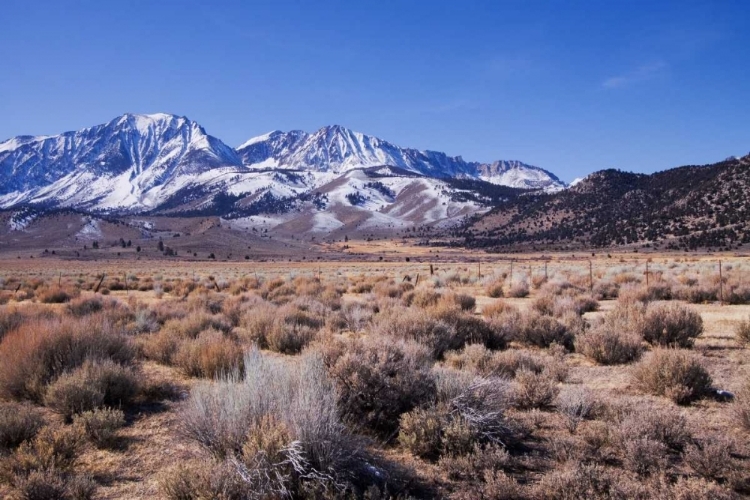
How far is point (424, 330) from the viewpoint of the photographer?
9.81 m

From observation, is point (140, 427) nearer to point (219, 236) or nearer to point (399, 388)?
point (399, 388)

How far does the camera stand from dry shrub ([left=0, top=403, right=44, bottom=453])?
18.0 feet

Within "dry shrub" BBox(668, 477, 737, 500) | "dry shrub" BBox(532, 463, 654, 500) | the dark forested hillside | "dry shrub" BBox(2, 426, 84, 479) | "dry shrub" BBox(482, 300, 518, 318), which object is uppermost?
the dark forested hillside

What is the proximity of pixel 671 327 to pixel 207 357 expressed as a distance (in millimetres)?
9325

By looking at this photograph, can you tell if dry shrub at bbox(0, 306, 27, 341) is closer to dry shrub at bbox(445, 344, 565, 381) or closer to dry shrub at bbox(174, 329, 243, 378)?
dry shrub at bbox(174, 329, 243, 378)

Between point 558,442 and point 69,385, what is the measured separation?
6166mm

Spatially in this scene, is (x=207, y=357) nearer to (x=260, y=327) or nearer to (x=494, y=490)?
(x=260, y=327)

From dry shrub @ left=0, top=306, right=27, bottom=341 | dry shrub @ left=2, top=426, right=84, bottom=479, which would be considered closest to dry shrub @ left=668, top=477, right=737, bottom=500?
dry shrub @ left=2, top=426, right=84, bottom=479

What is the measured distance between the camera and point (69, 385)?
6.52 metres

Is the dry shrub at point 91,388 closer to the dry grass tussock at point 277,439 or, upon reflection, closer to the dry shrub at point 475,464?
the dry grass tussock at point 277,439

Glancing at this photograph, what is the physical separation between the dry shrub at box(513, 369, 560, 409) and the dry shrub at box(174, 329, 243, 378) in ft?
14.4

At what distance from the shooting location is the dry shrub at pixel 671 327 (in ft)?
34.2

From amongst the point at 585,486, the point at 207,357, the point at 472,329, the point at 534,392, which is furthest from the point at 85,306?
the point at 585,486

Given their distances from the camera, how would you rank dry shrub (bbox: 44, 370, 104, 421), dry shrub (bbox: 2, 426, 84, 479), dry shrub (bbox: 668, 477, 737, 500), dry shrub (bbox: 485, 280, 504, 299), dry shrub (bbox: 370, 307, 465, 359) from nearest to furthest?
dry shrub (bbox: 668, 477, 737, 500)
dry shrub (bbox: 2, 426, 84, 479)
dry shrub (bbox: 44, 370, 104, 421)
dry shrub (bbox: 370, 307, 465, 359)
dry shrub (bbox: 485, 280, 504, 299)
